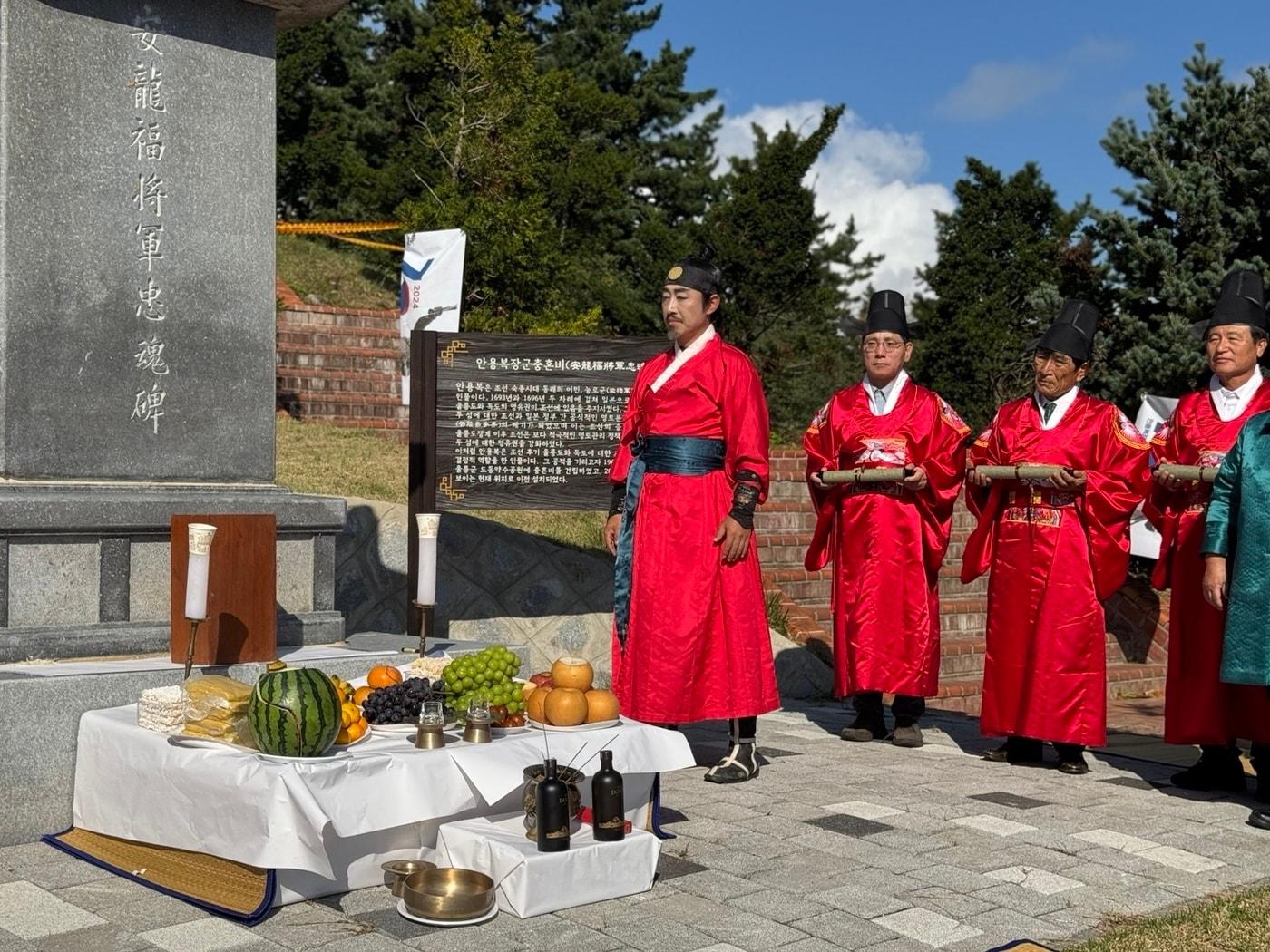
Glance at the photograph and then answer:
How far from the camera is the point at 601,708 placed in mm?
4965

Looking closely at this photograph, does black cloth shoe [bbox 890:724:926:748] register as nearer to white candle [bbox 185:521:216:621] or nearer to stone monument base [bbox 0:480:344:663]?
stone monument base [bbox 0:480:344:663]

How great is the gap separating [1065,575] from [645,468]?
2.20 meters

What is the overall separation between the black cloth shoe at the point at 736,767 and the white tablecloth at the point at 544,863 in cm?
170

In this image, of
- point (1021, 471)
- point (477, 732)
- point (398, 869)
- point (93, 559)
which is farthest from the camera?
point (1021, 471)

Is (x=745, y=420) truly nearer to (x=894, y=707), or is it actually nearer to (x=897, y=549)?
(x=897, y=549)

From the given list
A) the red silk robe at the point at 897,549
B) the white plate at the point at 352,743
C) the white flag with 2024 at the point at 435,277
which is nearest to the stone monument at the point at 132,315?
the white plate at the point at 352,743

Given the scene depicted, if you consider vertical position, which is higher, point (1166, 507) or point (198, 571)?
point (1166, 507)

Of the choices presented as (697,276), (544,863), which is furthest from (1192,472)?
(544,863)

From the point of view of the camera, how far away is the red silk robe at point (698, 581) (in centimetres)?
623

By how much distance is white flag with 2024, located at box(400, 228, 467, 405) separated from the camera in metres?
14.2

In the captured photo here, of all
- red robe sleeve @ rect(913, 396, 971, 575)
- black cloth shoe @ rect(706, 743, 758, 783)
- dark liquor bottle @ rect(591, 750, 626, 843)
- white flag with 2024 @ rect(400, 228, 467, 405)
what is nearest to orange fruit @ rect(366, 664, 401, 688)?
dark liquor bottle @ rect(591, 750, 626, 843)

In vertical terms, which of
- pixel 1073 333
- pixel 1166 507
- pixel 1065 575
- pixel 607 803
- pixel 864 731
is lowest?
pixel 864 731

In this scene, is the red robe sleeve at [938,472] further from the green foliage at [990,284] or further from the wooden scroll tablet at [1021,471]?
the green foliage at [990,284]

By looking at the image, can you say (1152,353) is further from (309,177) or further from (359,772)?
(309,177)
